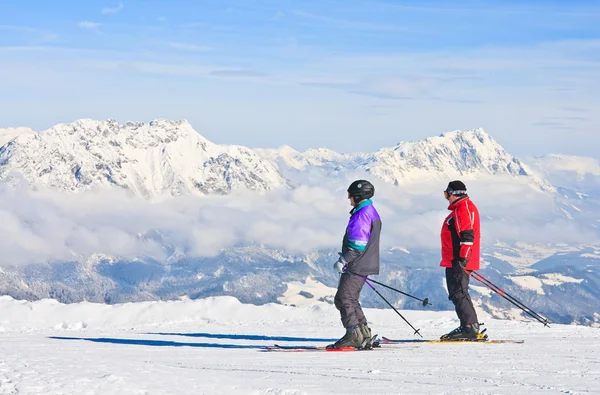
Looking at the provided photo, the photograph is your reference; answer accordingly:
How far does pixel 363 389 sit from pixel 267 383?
1.11 meters

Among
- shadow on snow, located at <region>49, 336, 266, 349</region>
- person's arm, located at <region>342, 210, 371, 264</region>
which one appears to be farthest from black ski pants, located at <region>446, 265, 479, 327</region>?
shadow on snow, located at <region>49, 336, 266, 349</region>

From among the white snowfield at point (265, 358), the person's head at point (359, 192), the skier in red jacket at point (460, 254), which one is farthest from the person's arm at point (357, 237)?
the skier in red jacket at point (460, 254)

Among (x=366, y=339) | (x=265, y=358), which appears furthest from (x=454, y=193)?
(x=265, y=358)

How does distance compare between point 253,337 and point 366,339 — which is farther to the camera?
point 253,337

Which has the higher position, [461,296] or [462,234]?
[462,234]

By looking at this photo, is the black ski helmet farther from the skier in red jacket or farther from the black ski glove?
the black ski glove

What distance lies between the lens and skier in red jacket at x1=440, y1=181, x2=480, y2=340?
13.0 m

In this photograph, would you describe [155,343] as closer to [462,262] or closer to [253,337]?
[253,337]

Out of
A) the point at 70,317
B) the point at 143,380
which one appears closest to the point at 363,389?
the point at 143,380

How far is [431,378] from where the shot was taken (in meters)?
8.50

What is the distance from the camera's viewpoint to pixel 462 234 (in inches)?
506

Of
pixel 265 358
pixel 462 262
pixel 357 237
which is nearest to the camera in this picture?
pixel 265 358

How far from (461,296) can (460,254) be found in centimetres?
87

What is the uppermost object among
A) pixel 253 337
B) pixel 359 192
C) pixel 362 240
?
pixel 359 192
